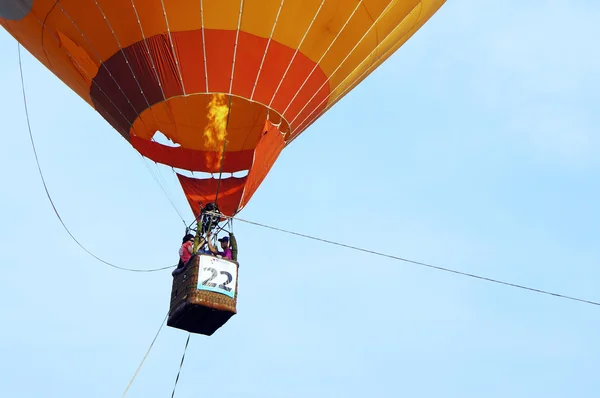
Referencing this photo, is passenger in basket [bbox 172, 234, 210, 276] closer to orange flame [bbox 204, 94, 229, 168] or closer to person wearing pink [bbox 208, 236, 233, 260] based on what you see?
person wearing pink [bbox 208, 236, 233, 260]

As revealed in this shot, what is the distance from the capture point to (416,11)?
39.4 ft

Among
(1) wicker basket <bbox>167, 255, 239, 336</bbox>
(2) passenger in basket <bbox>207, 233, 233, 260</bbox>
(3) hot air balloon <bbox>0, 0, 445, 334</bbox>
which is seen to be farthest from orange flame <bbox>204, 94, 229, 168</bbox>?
(1) wicker basket <bbox>167, 255, 239, 336</bbox>

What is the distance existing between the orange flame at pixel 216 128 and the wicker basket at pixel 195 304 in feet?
5.10

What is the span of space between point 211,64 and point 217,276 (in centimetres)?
222

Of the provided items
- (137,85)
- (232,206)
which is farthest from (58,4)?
(232,206)

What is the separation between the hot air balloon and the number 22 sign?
4 cm

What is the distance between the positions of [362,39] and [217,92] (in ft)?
5.69

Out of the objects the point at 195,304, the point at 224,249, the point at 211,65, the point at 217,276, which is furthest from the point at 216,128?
the point at 195,304

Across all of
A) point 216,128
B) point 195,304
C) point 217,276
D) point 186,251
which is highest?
point 216,128

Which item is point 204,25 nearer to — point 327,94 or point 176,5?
point 176,5

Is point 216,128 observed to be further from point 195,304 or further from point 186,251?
point 195,304

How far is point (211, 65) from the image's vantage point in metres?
10.8

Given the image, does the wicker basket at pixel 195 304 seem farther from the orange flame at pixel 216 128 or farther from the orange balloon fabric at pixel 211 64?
the orange flame at pixel 216 128

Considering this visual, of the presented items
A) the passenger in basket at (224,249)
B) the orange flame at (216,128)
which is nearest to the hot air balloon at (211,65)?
the orange flame at (216,128)
